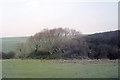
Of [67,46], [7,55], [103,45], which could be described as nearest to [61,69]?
[67,46]

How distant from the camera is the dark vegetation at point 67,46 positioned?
2531mm

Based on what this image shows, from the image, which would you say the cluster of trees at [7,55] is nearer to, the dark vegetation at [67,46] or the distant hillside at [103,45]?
the dark vegetation at [67,46]

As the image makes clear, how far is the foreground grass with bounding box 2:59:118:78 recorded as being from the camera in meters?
2.51

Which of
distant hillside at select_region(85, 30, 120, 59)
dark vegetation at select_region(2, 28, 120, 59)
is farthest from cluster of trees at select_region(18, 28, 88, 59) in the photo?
distant hillside at select_region(85, 30, 120, 59)

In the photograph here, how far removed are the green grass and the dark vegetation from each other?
0.07 meters

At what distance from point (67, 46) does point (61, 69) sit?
0.42 metres

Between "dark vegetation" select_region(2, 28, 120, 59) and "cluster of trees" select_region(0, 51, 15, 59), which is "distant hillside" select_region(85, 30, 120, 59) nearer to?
"dark vegetation" select_region(2, 28, 120, 59)

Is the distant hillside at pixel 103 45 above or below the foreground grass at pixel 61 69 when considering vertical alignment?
above

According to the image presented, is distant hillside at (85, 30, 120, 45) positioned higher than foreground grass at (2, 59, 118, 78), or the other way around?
distant hillside at (85, 30, 120, 45)

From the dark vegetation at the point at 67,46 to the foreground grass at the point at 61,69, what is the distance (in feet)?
0.30

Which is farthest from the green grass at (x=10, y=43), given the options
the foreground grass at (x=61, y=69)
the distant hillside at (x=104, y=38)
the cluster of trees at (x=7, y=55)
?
the distant hillside at (x=104, y=38)

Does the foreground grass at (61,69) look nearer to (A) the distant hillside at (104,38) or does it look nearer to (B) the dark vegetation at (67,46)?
(B) the dark vegetation at (67,46)

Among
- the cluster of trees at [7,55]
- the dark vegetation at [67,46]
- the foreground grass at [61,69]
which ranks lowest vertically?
the foreground grass at [61,69]

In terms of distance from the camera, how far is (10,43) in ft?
8.51
